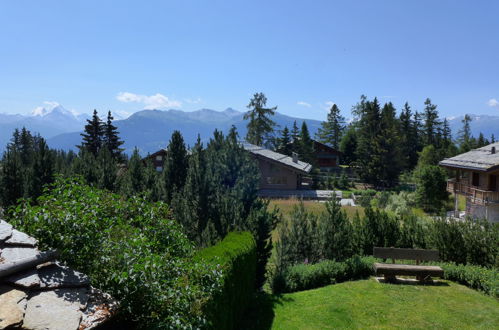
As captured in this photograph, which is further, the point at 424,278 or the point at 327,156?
the point at 327,156

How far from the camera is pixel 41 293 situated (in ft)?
11.8

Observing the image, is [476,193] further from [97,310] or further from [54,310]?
[54,310]

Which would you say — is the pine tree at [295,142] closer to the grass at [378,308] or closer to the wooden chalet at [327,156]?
the wooden chalet at [327,156]

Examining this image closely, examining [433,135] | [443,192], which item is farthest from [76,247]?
[433,135]

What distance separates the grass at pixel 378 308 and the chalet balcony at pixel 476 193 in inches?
677

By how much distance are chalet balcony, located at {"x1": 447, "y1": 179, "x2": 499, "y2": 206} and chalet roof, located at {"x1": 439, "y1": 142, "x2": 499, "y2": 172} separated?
1.67 metres

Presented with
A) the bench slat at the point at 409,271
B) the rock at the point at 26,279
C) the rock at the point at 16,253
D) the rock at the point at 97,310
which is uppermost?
the rock at the point at 16,253

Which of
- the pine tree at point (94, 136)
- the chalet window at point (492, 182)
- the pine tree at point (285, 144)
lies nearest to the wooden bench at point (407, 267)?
the chalet window at point (492, 182)

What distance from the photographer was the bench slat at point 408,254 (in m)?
13.4

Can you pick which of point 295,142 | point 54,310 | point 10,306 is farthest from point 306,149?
point 10,306

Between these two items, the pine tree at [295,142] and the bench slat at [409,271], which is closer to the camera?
the bench slat at [409,271]

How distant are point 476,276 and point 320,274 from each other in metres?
5.43

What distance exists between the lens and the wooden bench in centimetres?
1235

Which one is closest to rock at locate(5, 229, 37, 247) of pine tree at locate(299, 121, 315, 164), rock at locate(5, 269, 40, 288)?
rock at locate(5, 269, 40, 288)
